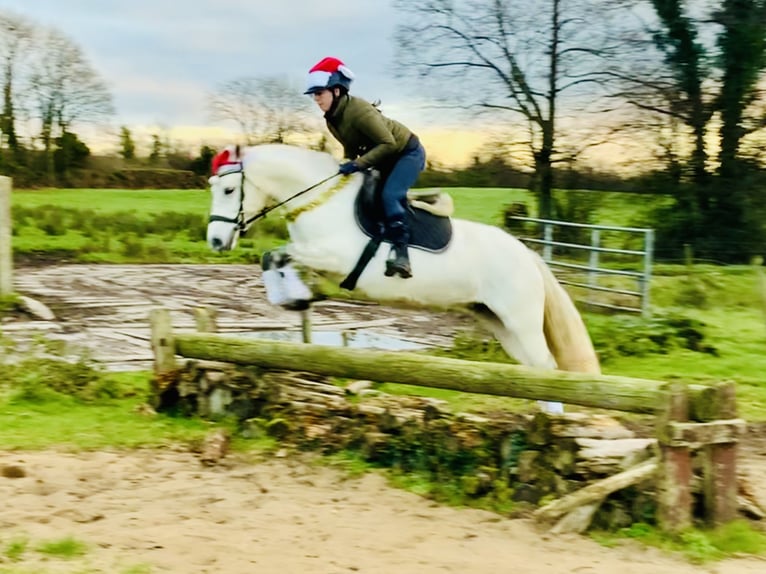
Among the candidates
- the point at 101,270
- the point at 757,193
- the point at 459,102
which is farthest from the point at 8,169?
the point at 757,193

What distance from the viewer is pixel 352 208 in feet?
18.0

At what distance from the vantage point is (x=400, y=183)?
545 centimetres

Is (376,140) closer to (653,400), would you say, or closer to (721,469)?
(653,400)

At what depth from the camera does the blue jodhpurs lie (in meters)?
5.40

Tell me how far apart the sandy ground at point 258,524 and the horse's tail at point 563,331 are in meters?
1.16

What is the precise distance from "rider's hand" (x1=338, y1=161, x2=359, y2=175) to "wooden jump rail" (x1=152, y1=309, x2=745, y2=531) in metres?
1.05

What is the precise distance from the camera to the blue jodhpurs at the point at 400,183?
540 cm

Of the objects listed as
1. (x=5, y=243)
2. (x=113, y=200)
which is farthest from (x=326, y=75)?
(x=113, y=200)

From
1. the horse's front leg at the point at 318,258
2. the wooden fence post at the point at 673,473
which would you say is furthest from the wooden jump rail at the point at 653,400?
the horse's front leg at the point at 318,258

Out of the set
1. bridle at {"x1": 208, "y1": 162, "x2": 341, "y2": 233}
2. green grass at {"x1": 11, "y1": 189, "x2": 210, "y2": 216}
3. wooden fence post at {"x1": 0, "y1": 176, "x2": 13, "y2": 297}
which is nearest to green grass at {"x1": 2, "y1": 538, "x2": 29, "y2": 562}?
bridle at {"x1": 208, "y1": 162, "x2": 341, "y2": 233}

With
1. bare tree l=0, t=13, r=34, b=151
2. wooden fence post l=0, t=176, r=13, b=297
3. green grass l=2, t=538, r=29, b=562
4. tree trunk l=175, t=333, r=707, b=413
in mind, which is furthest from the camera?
bare tree l=0, t=13, r=34, b=151

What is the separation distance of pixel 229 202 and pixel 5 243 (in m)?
5.65

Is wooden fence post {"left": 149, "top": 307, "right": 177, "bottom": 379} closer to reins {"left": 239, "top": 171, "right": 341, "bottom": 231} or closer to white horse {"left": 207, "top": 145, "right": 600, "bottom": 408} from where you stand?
white horse {"left": 207, "top": 145, "right": 600, "bottom": 408}

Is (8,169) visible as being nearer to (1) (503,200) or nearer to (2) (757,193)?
(1) (503,200)
